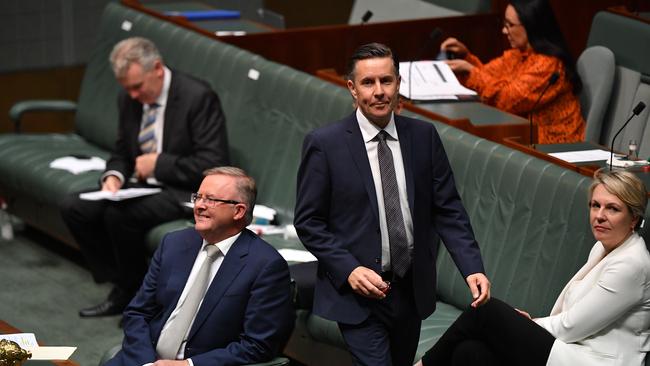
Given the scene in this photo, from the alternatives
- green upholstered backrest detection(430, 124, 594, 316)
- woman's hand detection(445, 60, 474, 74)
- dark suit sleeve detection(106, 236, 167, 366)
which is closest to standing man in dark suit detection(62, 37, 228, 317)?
woman's hand detection(445, 60, 474, 74)

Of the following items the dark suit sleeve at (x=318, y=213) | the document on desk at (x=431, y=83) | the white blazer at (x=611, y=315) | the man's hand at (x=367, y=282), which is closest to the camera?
the man's hand at (x=367, y=282)

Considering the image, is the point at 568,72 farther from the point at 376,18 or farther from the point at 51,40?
the point at 51,40

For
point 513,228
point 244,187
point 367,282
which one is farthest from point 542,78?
point 367,282

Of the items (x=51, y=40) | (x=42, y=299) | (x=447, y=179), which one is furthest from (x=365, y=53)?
(x=51, y=40)

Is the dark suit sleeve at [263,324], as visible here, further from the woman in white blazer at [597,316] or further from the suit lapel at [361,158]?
the woman in white blazer at [597,316]

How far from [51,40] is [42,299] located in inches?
109

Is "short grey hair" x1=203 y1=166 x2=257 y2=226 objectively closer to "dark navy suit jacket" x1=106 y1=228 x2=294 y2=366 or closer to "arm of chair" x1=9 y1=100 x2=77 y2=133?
"dark navy suit jacket" x1=106 y1=228 x2=294 y2=366

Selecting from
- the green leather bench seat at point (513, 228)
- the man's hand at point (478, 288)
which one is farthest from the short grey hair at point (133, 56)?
the man's hand at point (478, 288)

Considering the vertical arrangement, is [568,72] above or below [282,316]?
above

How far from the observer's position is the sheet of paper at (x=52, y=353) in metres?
3.41

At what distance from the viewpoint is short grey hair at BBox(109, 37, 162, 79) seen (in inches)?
207

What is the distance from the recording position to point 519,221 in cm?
427

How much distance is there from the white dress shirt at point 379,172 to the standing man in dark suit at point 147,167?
1.94m

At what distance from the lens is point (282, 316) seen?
141 inches
